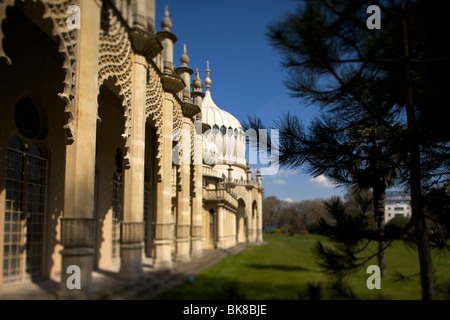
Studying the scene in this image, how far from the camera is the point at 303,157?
476cm

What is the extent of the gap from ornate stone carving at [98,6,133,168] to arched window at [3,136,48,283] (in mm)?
2391

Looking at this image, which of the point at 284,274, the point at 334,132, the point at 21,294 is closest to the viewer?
the point at 334,132

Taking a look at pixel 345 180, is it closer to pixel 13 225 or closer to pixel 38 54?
pixel 13 225

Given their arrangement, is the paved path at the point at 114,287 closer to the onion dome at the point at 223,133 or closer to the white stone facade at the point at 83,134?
the white stone facade at the point at 83,134

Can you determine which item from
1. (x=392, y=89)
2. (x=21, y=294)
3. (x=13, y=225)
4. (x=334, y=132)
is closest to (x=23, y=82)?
(x=13, y=225)

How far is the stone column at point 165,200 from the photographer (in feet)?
41.0

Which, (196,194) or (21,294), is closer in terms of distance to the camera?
(21,294)

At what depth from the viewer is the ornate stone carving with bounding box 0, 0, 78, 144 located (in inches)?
267

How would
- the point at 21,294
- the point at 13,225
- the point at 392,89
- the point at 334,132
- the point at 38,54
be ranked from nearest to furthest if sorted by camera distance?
the point at 392,89 → the point at 334,132 → the point at 21,294 → the point at 13,225 → the point at 38,54

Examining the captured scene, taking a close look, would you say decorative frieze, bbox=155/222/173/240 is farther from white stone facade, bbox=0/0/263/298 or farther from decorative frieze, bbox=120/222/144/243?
decorative frieze, bbox=120/222/144/243

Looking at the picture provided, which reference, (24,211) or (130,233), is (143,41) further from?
(24,211)

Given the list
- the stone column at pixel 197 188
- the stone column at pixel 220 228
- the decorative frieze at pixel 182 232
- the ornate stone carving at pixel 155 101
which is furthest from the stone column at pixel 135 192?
the stone column at pixel 220 228

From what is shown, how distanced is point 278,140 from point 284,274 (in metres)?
9.88
